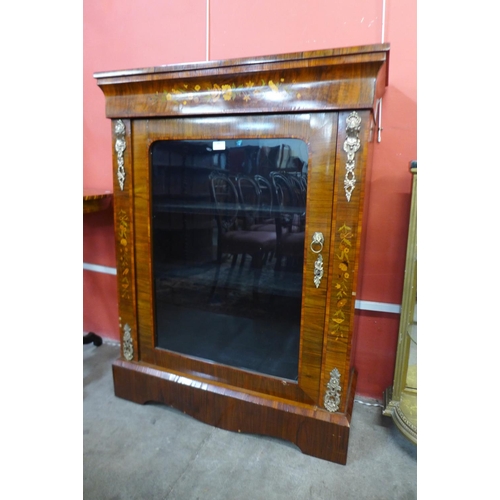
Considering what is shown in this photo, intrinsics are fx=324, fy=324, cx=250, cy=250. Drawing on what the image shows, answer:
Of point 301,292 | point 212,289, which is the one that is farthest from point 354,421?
point 212,289

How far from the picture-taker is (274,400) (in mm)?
1054

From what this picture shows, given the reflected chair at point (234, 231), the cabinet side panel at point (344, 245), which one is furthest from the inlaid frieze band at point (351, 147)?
the reflected chair at point (234, 231)

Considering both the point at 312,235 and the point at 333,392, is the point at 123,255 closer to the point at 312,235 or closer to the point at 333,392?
the point at 312,235

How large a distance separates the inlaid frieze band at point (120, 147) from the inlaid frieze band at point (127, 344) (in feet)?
1.77

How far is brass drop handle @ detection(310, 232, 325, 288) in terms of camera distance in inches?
36.4

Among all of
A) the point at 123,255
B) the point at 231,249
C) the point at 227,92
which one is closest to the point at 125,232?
the point at 123,255

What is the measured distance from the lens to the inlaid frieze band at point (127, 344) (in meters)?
1.25

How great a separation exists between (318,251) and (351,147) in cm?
29

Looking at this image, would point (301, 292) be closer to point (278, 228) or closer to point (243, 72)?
point (278, 228)

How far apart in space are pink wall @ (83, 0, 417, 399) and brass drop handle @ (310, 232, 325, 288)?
40 cm

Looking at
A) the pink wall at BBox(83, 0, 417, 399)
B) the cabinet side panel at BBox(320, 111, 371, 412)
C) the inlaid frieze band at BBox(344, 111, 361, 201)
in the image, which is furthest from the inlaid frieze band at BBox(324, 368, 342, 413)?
the inlaid frieze band at BBox(344, 111, 361, 201)

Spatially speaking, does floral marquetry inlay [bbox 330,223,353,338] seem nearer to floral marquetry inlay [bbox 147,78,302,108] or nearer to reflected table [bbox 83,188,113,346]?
floral marquetry inlay [bbox 147,78,302,108]
